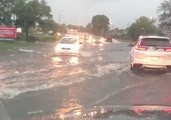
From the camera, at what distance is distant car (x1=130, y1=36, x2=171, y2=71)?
22.9 metres

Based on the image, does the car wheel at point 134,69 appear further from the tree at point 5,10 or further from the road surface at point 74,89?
the tree at point 5,10

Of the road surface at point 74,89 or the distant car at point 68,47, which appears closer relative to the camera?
the road surface at point 74,89

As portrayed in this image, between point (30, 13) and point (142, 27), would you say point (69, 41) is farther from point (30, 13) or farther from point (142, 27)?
point (142, 27)

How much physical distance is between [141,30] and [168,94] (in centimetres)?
15679

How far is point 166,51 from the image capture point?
23.1m

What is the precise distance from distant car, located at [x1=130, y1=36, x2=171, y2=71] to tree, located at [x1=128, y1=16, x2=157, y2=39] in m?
146

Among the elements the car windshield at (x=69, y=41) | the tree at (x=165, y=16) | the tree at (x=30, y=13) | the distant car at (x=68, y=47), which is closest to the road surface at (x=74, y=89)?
the distant car at (x=68, y=47)

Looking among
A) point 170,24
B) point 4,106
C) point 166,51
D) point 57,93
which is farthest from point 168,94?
point 170,24

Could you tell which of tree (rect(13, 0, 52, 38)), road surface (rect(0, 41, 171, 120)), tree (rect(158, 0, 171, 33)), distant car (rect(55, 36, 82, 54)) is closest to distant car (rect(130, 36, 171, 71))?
road surface (rect(0, 41, 171, 120))

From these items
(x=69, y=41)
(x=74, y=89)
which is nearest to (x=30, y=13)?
(x=69, y=41)

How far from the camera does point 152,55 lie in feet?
75.0

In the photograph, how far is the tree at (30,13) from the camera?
96.1 m

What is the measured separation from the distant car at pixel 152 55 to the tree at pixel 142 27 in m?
146

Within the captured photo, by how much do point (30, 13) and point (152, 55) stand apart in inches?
2959
